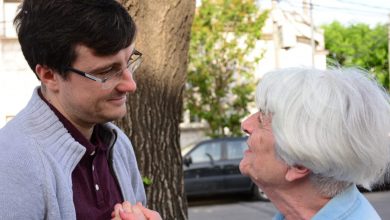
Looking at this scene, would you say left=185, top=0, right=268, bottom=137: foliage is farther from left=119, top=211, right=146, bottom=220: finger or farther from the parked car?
left=119, top=211, right=146, bottom=220: finger

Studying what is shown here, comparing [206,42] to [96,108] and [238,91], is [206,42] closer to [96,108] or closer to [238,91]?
[238,91]

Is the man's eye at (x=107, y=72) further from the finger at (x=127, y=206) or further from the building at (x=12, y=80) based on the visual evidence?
the building at (x=12, y=80)

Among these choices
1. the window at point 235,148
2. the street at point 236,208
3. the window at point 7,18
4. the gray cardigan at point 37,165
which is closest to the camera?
the gray cardigan at point 37,165

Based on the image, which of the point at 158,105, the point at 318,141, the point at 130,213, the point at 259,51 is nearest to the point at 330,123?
the point at 318,141

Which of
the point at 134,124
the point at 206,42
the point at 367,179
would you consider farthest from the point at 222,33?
the point at 367,179

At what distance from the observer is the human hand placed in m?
2.01

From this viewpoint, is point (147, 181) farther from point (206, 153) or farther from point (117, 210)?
point (206, 153)

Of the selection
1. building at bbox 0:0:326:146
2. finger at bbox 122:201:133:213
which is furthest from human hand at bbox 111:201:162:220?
building at bbox 0:0:326:146

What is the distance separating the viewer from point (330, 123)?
1.94 metres

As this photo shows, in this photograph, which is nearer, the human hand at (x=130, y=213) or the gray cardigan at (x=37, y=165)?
the gray cardigan at (x=37, y=165)

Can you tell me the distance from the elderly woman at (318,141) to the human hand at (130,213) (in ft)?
1.11

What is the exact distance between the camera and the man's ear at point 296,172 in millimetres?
2040

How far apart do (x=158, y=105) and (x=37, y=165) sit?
2394 mm

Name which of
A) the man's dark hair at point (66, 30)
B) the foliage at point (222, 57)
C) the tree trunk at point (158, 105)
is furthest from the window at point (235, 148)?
the man's dark hair at point (66, 30)
